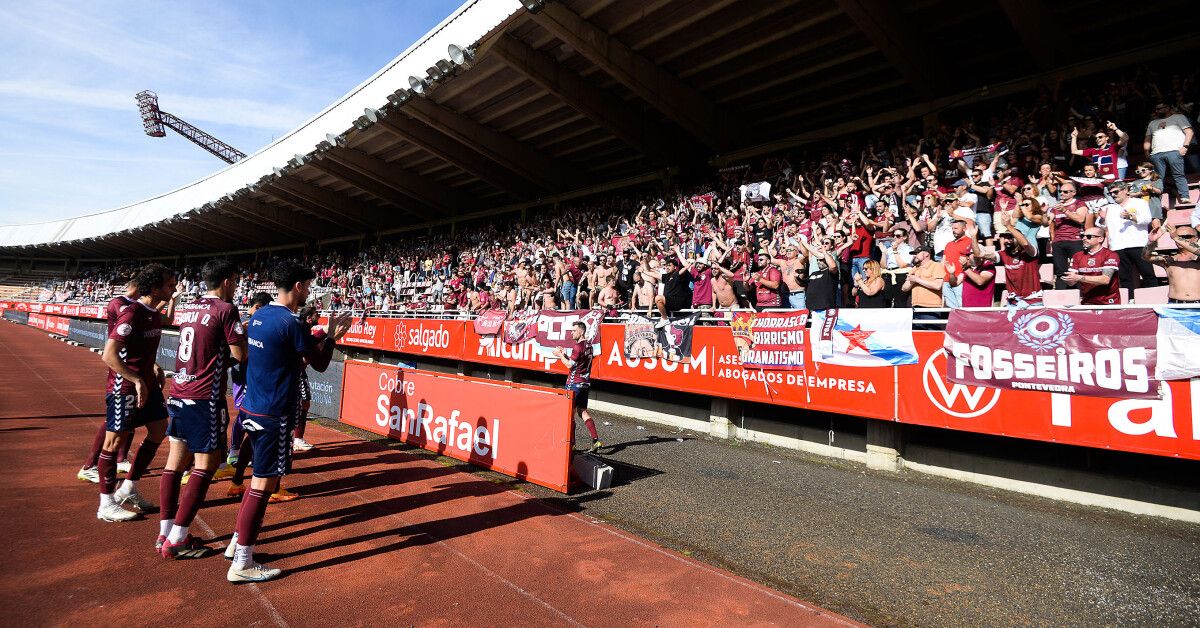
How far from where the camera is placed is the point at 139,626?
3516 millimetres

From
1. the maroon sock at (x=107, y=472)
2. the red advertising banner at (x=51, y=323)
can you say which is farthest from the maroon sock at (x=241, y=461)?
the red advertising banner at (x=51, y=323)

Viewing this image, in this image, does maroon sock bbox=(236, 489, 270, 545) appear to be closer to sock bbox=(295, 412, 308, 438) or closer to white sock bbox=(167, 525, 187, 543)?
white sock bbox=(167, 525, 187, 543)

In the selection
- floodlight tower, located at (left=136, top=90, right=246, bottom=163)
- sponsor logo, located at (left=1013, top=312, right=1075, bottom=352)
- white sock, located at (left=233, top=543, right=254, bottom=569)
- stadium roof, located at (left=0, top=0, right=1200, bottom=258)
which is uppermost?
floodlight tower, located at (left=136, top=90, right=246, bottom=163)

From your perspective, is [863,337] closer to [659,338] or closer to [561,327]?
[659,338]

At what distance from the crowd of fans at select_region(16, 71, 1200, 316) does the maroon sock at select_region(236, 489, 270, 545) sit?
1.83 meters

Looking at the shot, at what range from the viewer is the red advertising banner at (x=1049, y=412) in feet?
18.3

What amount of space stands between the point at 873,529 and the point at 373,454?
676 cm

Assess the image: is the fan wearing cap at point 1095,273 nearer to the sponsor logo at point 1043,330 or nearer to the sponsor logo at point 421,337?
the sponsor logo at point 1043,330

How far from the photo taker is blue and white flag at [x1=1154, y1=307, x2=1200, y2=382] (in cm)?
550

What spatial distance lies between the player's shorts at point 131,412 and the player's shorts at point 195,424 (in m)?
1.33

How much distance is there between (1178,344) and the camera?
5.59 meters

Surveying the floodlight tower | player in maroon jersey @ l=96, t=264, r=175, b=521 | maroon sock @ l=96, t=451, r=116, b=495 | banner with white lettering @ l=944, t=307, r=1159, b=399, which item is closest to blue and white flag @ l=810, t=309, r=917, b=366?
banner with white lettering @ l=944, t=307, r=1159, b=399

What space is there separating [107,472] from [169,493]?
60.1 inches

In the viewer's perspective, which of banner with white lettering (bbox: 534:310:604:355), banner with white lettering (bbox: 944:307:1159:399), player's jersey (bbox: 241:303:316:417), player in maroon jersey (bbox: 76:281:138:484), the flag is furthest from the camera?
banner with white lettering (bbox: 534:310:604:355)
